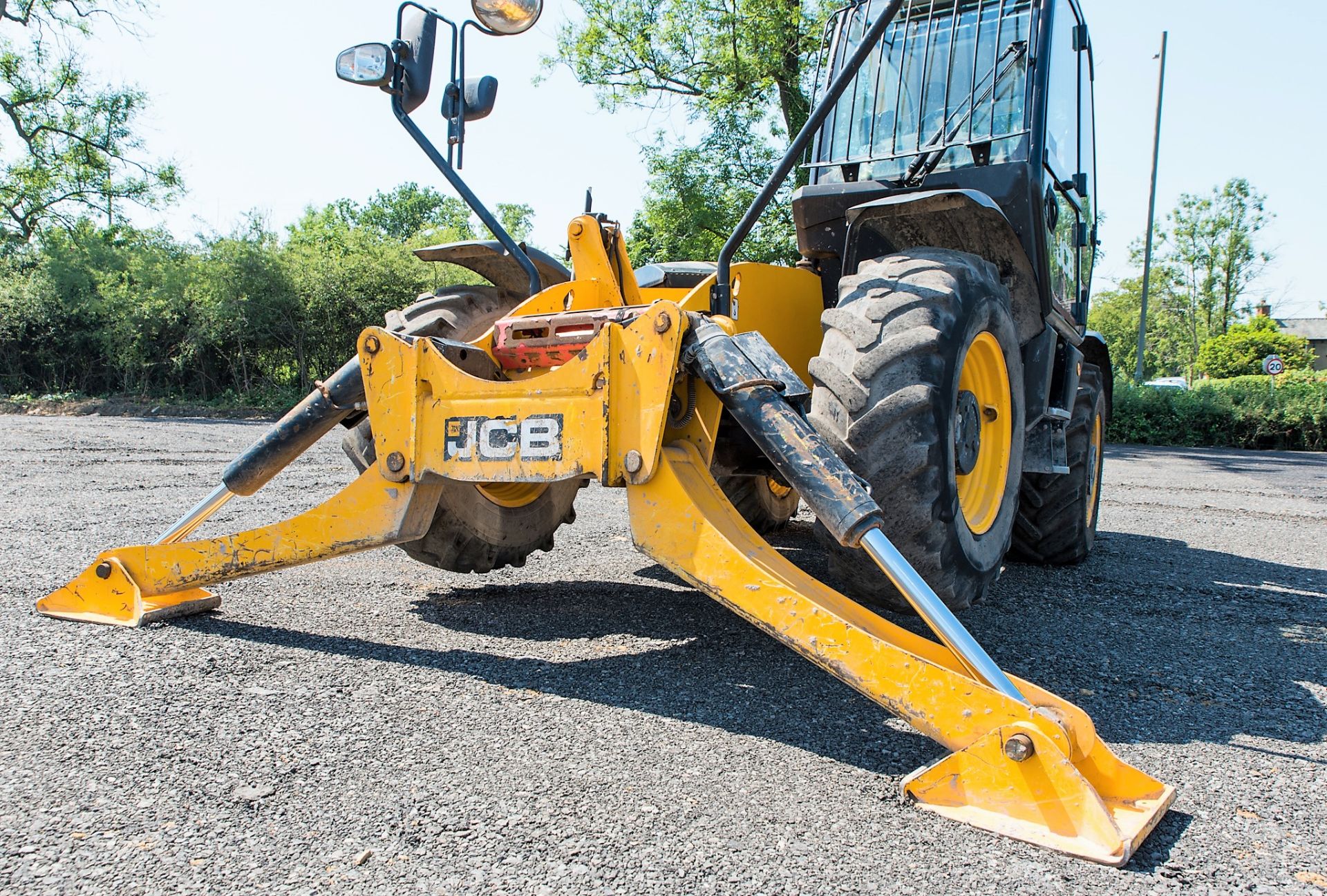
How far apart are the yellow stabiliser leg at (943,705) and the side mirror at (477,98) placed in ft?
6.01

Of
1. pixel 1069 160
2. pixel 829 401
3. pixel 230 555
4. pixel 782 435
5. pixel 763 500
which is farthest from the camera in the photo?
pixel 763 500

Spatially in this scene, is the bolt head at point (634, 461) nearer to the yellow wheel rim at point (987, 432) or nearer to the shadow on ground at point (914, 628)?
the shadow on ground at point (914, 628)

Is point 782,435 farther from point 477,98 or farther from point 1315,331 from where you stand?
point 1315,331

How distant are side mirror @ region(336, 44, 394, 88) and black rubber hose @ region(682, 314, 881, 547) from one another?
5.27 feet

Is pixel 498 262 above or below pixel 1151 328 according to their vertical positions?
below

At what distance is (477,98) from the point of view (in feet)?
12.7

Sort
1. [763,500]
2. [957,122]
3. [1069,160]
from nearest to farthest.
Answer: [957,122] → [1069,160] → [763,500]

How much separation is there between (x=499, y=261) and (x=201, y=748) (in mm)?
2769

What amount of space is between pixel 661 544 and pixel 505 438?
2.15ft

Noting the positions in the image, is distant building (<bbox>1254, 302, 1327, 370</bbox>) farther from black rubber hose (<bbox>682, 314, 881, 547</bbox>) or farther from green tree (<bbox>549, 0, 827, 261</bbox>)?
black rubber hose (<bbox>682, 314, 881, 547</bbox>)

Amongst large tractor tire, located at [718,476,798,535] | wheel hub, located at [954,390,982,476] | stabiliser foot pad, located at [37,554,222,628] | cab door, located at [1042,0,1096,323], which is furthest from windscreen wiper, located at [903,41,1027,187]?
stabiliser foot pad, located at [37,554,222,628]

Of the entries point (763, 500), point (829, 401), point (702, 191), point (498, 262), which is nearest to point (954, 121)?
point (829, 401)

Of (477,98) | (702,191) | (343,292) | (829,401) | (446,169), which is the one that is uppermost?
(702,191)

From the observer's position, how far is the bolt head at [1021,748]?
7.30 ft
